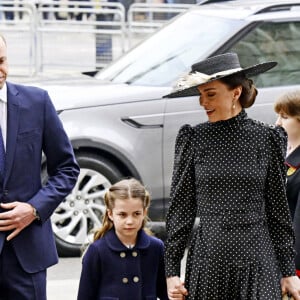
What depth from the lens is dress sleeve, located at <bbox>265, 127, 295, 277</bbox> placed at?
4430 millimetres

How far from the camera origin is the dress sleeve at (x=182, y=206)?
4.45 meters

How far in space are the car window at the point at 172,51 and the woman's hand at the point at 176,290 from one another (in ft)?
16.2

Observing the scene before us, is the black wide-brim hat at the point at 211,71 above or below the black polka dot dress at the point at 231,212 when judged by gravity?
above

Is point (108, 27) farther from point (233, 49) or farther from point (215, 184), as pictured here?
point (215, 184)

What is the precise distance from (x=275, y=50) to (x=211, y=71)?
5139mm

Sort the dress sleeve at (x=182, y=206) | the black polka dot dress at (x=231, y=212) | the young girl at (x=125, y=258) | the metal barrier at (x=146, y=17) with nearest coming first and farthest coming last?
1. the black polka dot dress at (x=231, y=212)
2. the dress sleeve at (x=182, y=206)
3. the young girl at (x=125, y=258)
4. the metal barrier at (x=146, y=17)

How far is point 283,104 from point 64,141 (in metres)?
1.06

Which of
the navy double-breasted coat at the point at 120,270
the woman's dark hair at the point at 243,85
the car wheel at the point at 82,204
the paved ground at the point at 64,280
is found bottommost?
the paved ground at the point at 64,280

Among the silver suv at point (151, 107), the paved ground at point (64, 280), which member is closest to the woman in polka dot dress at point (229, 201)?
the paved ground at point (64, 280)

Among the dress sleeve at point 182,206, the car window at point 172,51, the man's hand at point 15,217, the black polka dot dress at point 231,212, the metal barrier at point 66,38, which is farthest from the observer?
the metal barrier at point 66,38

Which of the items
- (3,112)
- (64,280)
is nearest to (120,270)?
(3,112)

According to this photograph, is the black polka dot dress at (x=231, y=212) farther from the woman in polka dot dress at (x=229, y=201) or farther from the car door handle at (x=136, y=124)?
the car door handle at (x=136, y=124)

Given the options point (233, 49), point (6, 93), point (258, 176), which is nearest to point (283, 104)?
point (258, 176)

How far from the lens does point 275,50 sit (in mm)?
9492
